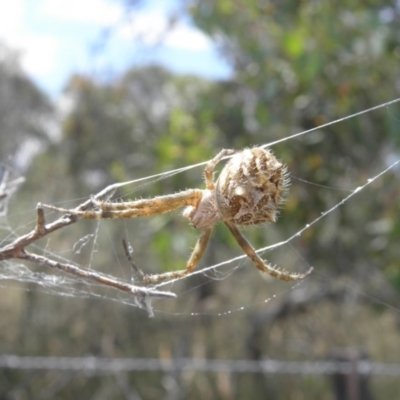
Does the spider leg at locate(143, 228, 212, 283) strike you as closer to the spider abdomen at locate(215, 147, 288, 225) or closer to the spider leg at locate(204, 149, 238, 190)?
the spider leg at locate(204, 149, 238, 190)

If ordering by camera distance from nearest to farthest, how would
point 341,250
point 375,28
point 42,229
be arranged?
point 42,229, point 375,28, point 341,250

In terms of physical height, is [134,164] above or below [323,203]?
above

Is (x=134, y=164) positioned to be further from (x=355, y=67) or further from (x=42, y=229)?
(x=42, y=229)

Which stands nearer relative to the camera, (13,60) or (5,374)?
(5,374)

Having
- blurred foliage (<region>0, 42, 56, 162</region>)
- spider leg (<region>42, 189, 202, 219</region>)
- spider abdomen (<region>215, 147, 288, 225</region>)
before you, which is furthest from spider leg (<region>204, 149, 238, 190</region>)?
blurred foliage (<region>0, 42, 56, 162</region>)

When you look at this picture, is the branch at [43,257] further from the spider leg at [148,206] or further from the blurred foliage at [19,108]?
the blurred foliage at [19,108]

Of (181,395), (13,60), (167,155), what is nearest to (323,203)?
(167,155)

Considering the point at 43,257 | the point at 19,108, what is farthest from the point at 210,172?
the point at 19,108

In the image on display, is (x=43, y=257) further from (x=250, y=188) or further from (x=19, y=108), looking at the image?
(x=19, y=108)
